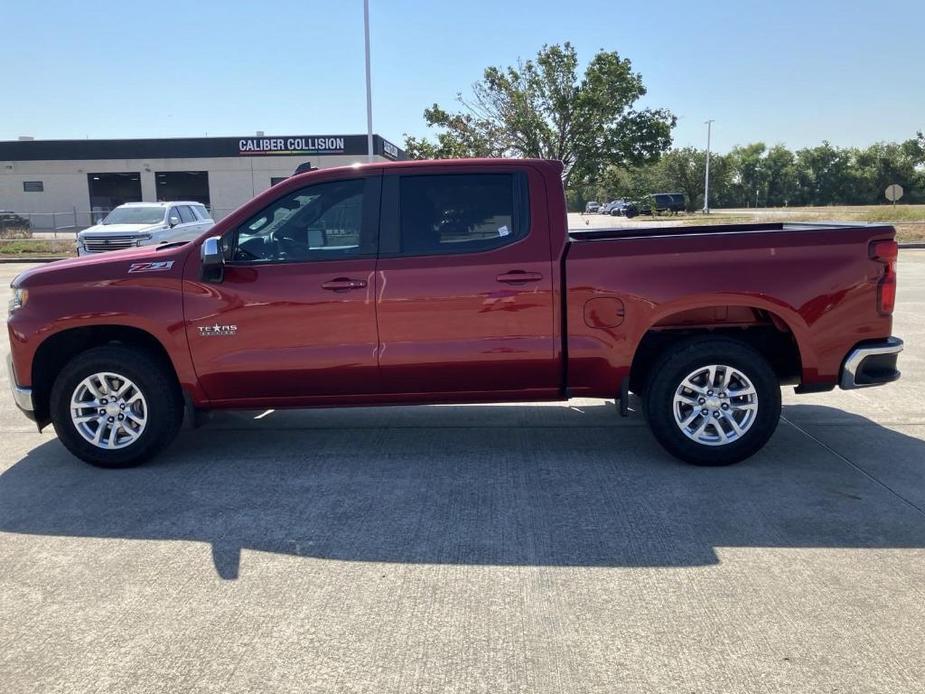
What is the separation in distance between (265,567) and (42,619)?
1.00 meters

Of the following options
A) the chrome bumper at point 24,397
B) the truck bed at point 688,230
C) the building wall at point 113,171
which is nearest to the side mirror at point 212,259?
the chrome bumper at point 24,397

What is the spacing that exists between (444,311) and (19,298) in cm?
292

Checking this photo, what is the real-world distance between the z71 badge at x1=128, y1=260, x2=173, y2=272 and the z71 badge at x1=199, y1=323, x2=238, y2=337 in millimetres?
468

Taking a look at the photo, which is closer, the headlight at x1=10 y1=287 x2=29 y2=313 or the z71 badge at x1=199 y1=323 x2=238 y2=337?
the z71 badge at x1=199 y1=323 x2=238 y2=337

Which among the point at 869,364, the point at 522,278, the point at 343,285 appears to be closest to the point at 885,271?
the point at 869,364

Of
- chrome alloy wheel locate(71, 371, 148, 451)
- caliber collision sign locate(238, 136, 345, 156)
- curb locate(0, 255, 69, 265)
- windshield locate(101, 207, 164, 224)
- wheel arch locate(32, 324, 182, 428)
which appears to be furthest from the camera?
caliber collision sign locate(238, 136, 345, 156)

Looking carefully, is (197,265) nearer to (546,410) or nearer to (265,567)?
(265,567)

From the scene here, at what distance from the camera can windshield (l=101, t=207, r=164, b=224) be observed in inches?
858

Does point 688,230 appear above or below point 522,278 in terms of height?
above

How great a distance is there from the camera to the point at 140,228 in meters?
20.8

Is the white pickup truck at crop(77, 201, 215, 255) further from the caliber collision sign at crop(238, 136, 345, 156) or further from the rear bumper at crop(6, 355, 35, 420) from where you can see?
the caliber collision sign at crop(238, 136, 345, 156)

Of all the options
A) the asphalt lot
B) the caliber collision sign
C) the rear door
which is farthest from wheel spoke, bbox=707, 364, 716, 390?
the caliber collision sign

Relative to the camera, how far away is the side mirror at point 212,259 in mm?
5465

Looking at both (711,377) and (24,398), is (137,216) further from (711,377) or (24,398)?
(711,377)
